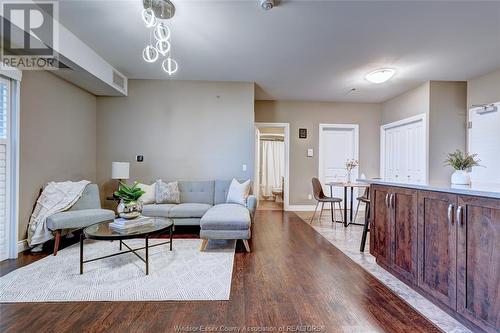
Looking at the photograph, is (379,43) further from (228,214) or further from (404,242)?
(228,214)

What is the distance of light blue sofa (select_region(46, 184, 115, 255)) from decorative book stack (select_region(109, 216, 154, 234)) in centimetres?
80

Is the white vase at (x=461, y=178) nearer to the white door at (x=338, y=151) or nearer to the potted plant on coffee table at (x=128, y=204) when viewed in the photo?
the potted plant on coffee table at (x=128, y=204)

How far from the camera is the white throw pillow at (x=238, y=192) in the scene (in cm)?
402

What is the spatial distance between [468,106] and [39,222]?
22.8 ft

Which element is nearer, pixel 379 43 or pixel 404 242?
pixel 404 242

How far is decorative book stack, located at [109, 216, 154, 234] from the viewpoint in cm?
247

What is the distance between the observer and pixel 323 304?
1.92 m

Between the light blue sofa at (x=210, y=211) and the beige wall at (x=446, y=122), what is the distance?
11.7 ft

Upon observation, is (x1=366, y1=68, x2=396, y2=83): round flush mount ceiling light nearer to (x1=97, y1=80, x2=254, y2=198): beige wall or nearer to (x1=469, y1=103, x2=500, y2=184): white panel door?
(x1=469, y1=103, x2=500, y2=184): white panel door

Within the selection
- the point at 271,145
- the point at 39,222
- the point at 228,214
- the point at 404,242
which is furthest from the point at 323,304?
the point at 271,145

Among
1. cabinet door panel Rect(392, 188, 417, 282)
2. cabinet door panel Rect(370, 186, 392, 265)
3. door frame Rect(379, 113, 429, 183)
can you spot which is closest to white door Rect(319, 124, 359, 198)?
door frame Rect(379, 113, 429, 183)

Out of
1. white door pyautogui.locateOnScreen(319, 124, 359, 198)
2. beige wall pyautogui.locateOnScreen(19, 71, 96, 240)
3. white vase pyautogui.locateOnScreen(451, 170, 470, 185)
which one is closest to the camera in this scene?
white vase pyautogui.locateOnScreen(451, 170, 470, 185)

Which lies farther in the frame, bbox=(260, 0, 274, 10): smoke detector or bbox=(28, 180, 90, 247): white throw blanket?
bbox=(28, 180, 90, 247): white throw blanket

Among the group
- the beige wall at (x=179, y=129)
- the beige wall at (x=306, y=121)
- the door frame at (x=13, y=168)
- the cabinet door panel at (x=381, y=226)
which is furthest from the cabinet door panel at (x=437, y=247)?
the door frame at (x=13, y=168)
